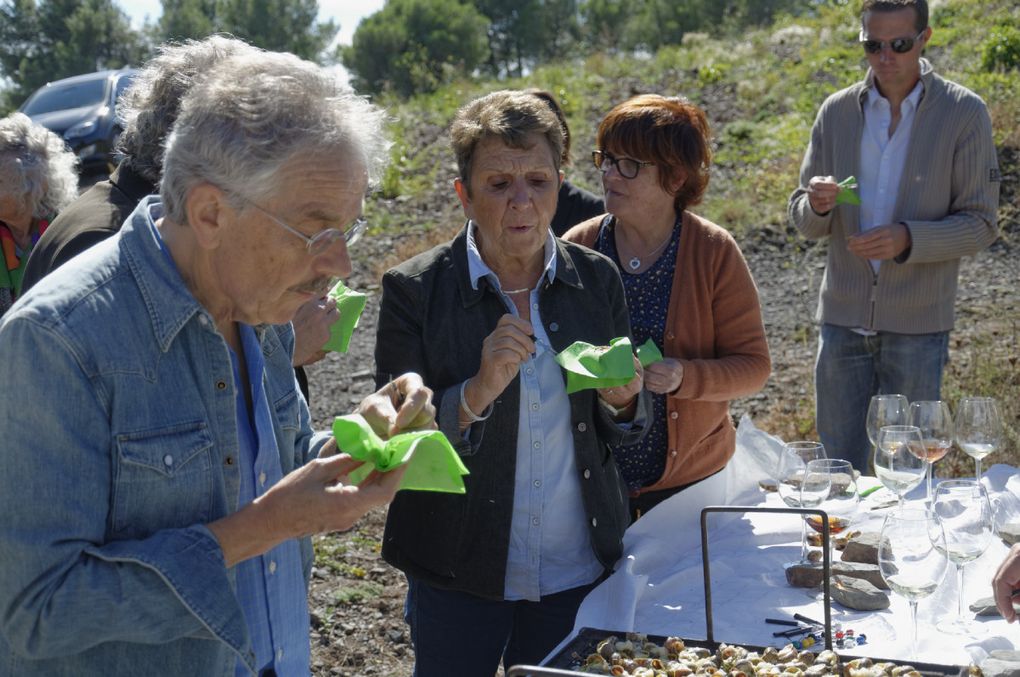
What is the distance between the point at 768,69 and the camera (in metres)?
13.7

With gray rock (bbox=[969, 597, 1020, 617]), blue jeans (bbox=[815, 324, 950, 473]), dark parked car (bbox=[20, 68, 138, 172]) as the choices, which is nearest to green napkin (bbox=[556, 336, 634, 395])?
gray rock (bbox=[969, 597, 1020, 617])

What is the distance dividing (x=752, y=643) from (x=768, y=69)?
491 inches

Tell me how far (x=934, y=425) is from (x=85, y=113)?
12948mm

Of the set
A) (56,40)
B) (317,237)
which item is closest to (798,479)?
(317,237)

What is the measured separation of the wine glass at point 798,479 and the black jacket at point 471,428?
1.25 ft

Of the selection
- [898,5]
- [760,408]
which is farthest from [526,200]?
[760,408]

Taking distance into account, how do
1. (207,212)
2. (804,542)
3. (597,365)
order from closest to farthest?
(207,212) → (597,365) → (804,542)

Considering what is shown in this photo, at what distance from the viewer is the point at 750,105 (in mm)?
12719

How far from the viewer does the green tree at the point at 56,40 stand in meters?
41.0

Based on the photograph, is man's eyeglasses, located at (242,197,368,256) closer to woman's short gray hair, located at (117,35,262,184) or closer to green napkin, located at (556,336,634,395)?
woman's short gray hair, located at (117,35,262,184)

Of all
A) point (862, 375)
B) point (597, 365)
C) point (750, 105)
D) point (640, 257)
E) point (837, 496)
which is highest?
point (750, 105)

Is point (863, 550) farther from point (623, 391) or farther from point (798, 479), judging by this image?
point (623, 391)

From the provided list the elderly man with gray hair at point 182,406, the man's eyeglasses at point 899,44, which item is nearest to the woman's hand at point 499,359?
the elderly man with gray hair at point 182,406

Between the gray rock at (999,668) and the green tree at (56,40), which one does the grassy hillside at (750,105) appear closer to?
the gray rock at (999,668)
